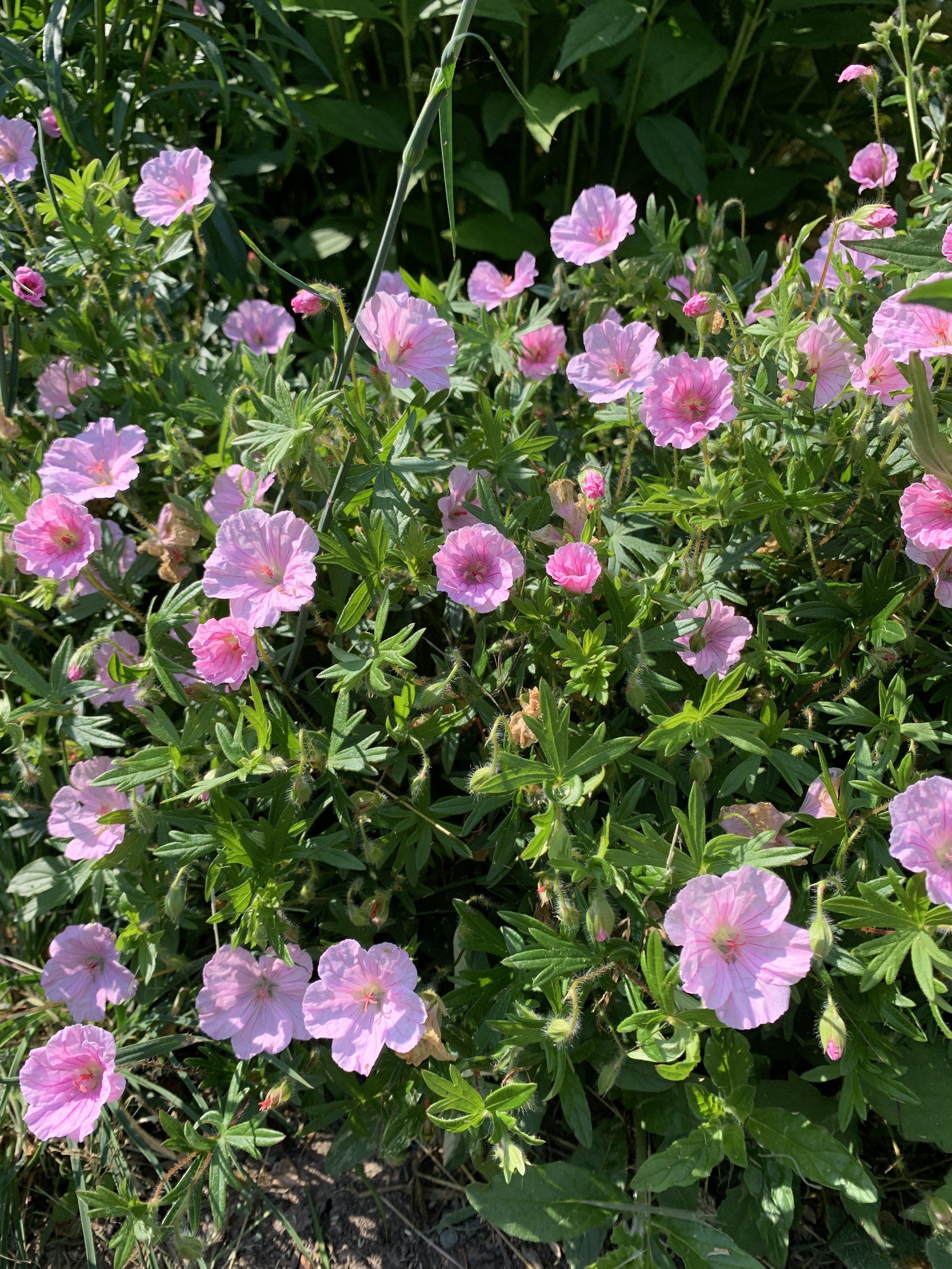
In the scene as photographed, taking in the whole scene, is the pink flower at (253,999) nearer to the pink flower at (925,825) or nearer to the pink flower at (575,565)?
the pink flower at (575,565)

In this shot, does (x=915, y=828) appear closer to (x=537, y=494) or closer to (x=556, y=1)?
(x=537, y=494)

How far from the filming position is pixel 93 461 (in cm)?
162

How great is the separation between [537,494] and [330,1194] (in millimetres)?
1133

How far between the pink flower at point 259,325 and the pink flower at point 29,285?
380 millimetres

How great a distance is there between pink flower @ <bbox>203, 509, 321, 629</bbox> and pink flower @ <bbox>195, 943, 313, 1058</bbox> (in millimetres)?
467

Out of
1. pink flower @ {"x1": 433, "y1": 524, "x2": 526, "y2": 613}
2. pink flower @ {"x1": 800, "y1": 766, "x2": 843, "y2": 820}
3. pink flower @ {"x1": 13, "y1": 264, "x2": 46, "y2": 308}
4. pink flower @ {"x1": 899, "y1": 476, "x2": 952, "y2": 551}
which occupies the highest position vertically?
pink flower @ {"x1": 13, "y1": 264, "x2": 46, "y2": 308}

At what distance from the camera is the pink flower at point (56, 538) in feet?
4.85

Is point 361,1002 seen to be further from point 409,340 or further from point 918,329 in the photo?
point 918,329

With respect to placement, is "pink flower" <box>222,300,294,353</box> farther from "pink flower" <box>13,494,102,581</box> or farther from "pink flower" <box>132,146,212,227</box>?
"pink flower" <box>13,494,102,581</box>

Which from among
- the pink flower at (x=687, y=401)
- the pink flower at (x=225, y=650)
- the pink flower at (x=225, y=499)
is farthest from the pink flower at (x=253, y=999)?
the pink flower at (x=687, y=401)

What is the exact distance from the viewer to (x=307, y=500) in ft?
5.15

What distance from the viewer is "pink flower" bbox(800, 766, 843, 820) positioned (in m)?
1.31

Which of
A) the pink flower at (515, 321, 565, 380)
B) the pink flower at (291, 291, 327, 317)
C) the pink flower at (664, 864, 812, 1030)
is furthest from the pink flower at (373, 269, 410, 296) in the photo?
the pink flower at (664, 864, 812, 1030)

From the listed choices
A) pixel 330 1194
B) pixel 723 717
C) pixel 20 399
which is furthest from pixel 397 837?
pixel 20 399
